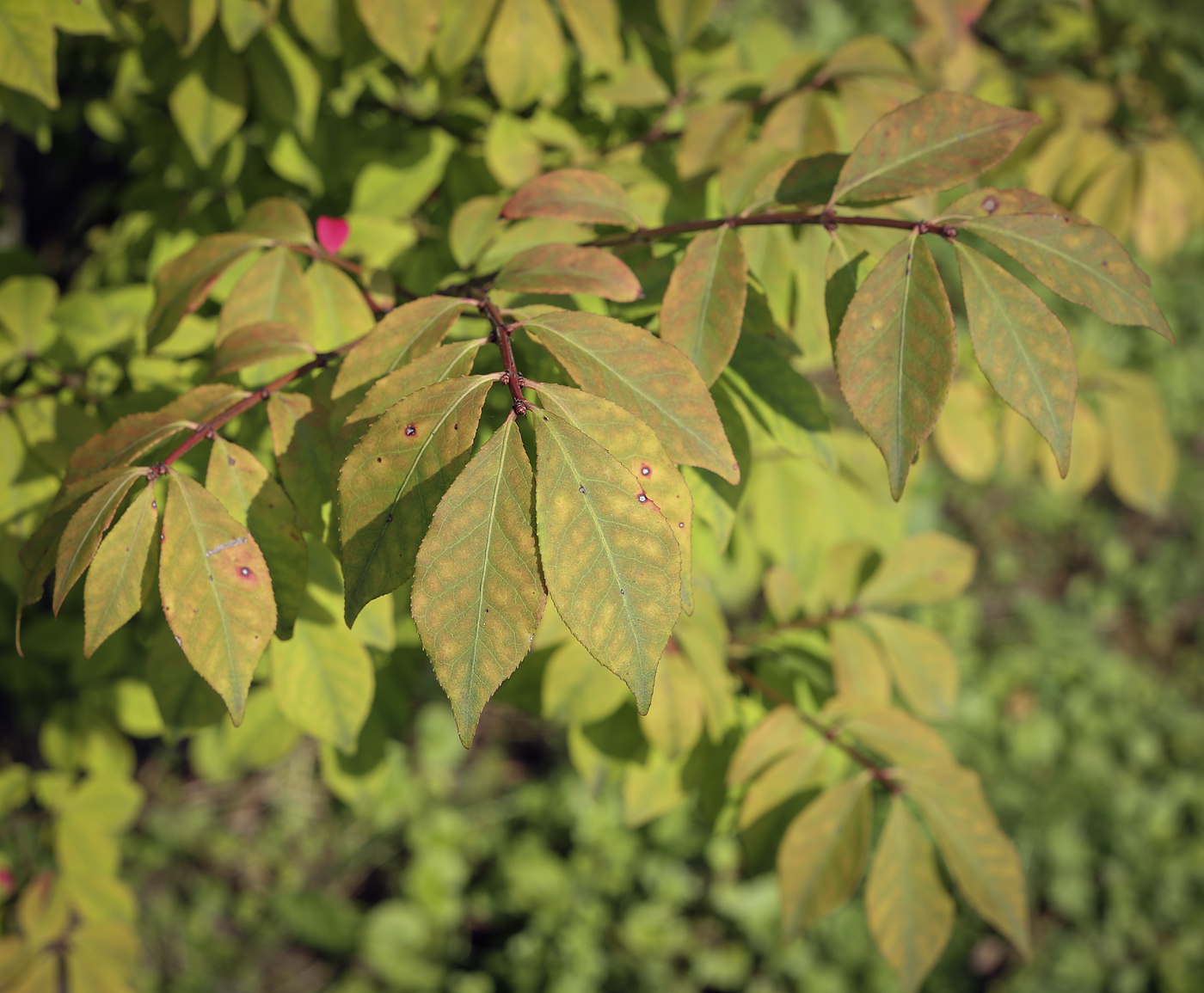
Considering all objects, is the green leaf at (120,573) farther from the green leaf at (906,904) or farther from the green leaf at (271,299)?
the green leaf at (906,904)

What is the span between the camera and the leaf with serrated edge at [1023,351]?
77 centimetres

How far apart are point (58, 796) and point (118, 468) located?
1.44 metres

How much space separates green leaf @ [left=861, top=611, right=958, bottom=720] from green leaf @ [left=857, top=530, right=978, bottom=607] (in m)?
0.05

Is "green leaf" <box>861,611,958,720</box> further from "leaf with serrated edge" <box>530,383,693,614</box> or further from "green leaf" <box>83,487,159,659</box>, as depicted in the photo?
"green leaf" <box>83,487,159,659</box>

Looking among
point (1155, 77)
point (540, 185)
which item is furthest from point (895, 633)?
point (1155, 77)

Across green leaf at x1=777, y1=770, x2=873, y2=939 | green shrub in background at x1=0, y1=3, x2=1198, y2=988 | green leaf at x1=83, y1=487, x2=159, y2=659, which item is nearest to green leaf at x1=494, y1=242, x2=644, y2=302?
green shrub in background at x1=0, y1=3, x2=1198, y2=988

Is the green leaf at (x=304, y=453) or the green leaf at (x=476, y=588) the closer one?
the green leaf at (x=476, y=588)

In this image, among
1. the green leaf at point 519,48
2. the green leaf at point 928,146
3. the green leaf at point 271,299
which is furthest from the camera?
the green leaf at point 519,48

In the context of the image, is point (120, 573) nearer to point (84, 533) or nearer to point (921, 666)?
point (84, 533)

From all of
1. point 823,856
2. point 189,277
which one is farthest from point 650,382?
point 823,856

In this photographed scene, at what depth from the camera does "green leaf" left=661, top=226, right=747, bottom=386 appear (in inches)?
34.9

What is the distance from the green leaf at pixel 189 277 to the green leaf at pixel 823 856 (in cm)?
106

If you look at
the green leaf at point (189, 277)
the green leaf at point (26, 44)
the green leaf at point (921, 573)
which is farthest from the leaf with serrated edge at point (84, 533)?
the green leaf at point (921, 573)

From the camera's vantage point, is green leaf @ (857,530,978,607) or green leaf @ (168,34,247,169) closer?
green leaf @ (168,34,247,169)
